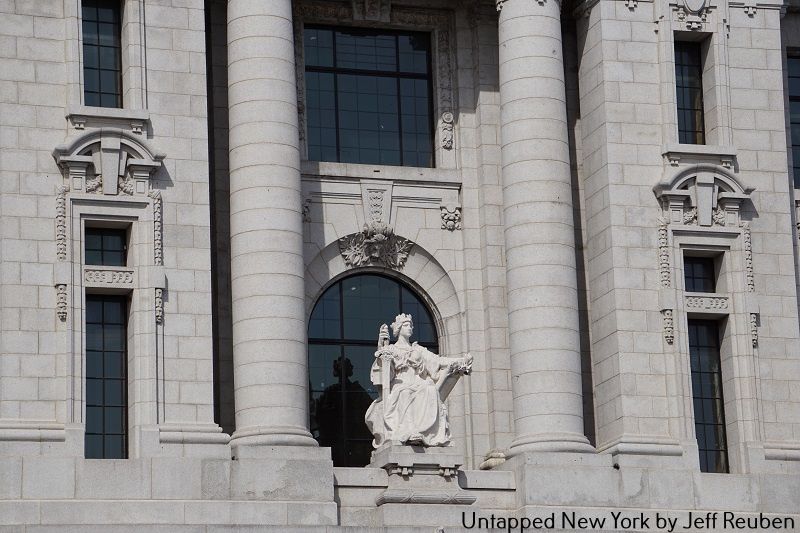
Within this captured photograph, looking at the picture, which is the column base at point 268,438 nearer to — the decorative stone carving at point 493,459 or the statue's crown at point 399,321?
the statue's crown at point 399,321

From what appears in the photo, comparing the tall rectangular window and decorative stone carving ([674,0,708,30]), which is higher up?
decorative stone carving ([674,0,708,30])

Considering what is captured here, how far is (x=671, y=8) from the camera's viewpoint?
41.7m

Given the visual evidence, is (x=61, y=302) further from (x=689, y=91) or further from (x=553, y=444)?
(x=689, y=91)

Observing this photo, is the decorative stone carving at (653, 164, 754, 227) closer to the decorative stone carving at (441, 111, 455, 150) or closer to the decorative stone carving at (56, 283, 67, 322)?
the decorative stone carving at (441, 111, 455, 150)

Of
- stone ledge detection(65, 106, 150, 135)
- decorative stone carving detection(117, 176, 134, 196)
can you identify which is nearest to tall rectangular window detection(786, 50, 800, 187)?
stone ledge detection(65, 106, 150, 135)

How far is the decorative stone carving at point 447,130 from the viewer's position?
139 ft

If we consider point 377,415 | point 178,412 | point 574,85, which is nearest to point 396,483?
point 377,415

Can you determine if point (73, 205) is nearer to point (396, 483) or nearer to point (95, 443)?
point (95, 443)

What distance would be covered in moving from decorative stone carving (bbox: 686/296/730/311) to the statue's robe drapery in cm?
540

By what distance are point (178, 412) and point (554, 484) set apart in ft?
22.2

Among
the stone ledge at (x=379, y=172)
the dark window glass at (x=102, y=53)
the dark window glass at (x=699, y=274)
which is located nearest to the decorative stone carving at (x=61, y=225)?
the dark window glass at (x=102, y=53)

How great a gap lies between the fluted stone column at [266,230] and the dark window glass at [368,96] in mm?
3011

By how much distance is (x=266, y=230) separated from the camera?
3791 cm

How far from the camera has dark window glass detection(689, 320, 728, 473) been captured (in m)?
40.6
